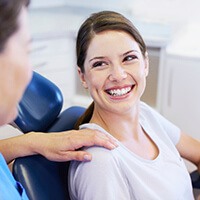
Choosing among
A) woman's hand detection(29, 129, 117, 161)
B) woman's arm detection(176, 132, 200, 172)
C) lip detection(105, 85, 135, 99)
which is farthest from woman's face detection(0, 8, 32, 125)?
woman's arm detection(176, 132, 200, 172)

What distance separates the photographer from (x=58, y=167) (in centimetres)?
133

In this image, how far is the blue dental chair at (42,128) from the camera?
1.21 metres

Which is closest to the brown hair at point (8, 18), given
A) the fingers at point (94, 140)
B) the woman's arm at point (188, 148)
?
the fingers at point (94, 140)

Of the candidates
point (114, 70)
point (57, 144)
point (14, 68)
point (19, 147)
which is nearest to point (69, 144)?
point (57, 144)

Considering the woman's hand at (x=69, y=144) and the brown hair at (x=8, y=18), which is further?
the woman's hand at (x=69, y=144)

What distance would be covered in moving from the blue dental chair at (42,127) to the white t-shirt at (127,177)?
7 centimetres

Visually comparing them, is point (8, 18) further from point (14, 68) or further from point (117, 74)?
point (117, 74)

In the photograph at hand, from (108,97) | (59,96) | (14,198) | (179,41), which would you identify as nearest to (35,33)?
(179,41)

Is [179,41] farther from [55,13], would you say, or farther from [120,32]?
[120,32]

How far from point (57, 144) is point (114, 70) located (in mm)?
278

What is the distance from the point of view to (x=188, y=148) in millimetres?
1574

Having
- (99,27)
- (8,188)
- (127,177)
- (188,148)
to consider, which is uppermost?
(99,27)

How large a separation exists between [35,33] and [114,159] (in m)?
1.71

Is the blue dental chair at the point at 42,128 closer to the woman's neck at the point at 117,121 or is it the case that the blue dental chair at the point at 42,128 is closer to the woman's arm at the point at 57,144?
the woman's arm at the point at 57,144
